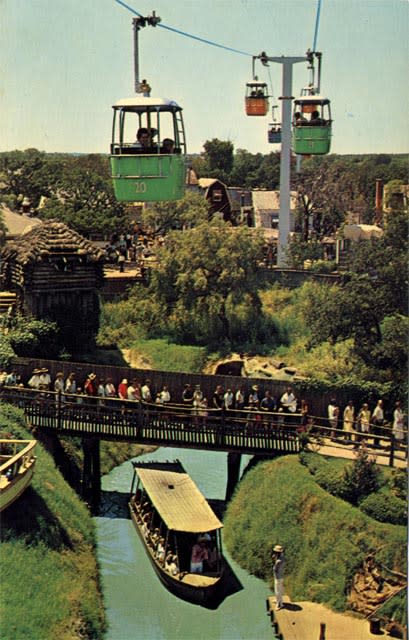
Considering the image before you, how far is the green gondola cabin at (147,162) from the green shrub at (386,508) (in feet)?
10.7

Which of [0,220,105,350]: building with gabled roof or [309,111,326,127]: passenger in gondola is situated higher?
[309,111,326,127]: passenger in gondola

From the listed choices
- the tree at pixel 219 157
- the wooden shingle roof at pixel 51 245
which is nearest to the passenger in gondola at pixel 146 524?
the wooden shingle roof at pixel 51 245

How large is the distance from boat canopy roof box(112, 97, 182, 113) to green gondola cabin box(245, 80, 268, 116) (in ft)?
5.20

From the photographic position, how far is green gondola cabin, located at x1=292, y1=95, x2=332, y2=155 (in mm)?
11805

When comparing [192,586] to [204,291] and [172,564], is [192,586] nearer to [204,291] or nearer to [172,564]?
[172,564]

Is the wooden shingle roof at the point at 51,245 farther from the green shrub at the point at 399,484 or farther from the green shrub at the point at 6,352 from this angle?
the green shrub at the point at 399,484

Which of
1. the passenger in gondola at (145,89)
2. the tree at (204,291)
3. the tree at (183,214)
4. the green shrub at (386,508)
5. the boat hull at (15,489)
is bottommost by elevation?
the green shrub at (386,508)

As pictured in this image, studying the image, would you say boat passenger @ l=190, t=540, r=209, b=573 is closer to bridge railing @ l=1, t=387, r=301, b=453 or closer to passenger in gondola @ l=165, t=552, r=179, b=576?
passenger in gondola @ l=165, t=552, r=179, b=576

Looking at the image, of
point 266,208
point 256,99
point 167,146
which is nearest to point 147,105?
point 167,146

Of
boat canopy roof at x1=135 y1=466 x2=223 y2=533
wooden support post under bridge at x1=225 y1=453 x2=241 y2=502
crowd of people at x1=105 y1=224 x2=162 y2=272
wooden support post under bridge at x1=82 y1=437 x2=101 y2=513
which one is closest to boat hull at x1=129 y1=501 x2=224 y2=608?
boat canopy roof at x1=135 y1=466 x2=223 y2=533

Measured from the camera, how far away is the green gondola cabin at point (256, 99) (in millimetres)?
11625

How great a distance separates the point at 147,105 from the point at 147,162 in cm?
50

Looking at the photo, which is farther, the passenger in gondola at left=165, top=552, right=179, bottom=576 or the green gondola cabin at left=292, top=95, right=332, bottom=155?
the green gondola cabin at left=292, top=95, right=332, bottom=155

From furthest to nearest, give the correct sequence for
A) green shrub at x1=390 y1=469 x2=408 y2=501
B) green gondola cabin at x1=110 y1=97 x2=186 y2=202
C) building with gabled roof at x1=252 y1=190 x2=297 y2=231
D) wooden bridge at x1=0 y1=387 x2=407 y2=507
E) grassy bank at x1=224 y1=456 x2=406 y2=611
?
building with gabled roof at x1=252 y1=190 x2=297 y2=231, wooden bridge at x1=0 y1=387 x2=407 y2=507, green shrub at x1=390 y1=469 x2=408 y2=501, grassy bank at x1=224 y1=456 x2=406 y2=611, green gondola cabin at x1=110 y1=97 x2=186 y2=202
